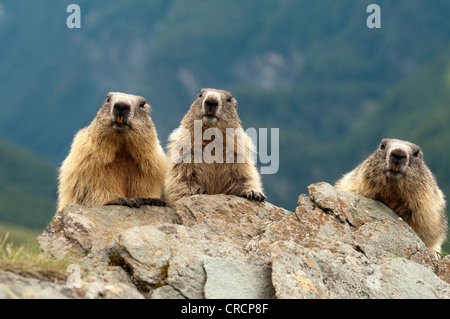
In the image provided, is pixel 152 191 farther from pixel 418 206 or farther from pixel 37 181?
pixel 37 181

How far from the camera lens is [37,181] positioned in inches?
6703

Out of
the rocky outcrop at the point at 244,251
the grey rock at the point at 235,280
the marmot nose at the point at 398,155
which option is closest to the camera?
the grey rock at the point at 235,280

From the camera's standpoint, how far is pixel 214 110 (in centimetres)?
1058

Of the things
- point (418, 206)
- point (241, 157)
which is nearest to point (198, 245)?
point (241, 157)

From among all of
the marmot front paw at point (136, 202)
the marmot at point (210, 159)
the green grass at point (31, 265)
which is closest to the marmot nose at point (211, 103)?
the marmot at point (210, 159)

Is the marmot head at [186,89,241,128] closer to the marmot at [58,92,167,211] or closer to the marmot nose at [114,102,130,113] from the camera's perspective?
the marmot at [58,92,167,211]

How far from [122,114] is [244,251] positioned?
128 inches

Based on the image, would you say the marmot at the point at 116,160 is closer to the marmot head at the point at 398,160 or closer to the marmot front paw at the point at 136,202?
the marmot front paw at the point at 136,202

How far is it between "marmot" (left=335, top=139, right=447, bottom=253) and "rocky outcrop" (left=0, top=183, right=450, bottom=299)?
1.55 ft

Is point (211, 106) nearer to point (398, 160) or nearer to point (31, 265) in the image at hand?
point (398, 160)

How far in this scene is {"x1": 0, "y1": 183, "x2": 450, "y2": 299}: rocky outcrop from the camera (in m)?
6.89

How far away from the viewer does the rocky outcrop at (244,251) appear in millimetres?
6895

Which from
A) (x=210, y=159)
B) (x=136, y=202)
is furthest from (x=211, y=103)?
(x=136, y=202)
